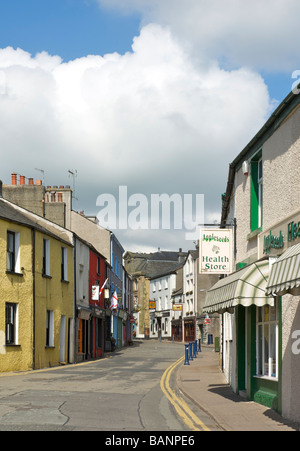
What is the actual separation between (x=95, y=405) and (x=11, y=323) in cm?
1373

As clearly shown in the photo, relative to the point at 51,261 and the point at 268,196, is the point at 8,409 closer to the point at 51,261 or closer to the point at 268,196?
the point at 268,196

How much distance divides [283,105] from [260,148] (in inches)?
97.2

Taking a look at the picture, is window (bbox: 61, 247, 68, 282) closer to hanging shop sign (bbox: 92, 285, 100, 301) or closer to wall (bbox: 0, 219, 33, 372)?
wall (bbox: 0, 219, 33, 372)

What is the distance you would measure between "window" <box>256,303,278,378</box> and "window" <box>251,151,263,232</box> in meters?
2.40

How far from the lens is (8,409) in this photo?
12.5 meters

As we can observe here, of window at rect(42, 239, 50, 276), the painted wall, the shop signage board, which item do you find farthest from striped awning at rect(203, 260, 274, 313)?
window at rect(42, 239, 50, 276)

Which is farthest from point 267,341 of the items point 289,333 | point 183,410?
point 183,410

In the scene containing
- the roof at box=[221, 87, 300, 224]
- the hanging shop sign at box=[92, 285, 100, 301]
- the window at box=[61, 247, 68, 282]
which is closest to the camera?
the roof at box=[221, 87, 300, 224]

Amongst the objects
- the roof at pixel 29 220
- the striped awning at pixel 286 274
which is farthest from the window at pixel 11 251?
the striped awning at pixel 286 274

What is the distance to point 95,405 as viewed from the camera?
1390cm

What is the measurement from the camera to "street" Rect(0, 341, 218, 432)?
10.9 metres

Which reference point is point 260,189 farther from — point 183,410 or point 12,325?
point 12,325

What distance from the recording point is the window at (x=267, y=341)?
45.0 ft

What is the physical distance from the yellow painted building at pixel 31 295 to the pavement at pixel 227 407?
810 cm
